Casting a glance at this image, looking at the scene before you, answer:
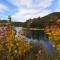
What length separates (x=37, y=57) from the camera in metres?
6.66

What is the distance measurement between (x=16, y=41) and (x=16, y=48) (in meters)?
0.14

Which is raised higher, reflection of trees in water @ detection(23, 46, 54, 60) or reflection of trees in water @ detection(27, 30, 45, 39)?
reflection of trees in water @ detection(27, 30, 45, 39)

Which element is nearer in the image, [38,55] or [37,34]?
[38,55]

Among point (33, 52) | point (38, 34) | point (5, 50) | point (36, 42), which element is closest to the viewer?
point (5, 50)

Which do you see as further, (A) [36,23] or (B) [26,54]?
(A) [36,23]

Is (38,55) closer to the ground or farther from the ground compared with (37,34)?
closer to the ground

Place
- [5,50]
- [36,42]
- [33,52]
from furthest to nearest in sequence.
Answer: [36,42] → [33,52] → [5,50]

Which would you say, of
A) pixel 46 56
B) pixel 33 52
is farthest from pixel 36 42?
pixel 46 56

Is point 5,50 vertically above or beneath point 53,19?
beneath

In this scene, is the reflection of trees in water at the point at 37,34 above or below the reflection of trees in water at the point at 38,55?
above

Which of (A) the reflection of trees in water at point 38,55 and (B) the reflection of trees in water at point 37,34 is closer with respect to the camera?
(A) the reflection of trees in water at point 38,55

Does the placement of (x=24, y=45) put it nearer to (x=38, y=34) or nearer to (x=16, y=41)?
(x=16, y=41)

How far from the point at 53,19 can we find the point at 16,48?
966 millimetres

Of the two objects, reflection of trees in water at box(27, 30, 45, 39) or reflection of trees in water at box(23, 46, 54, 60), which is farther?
reflection of trees in water at box(27, 30, 45, 39)
